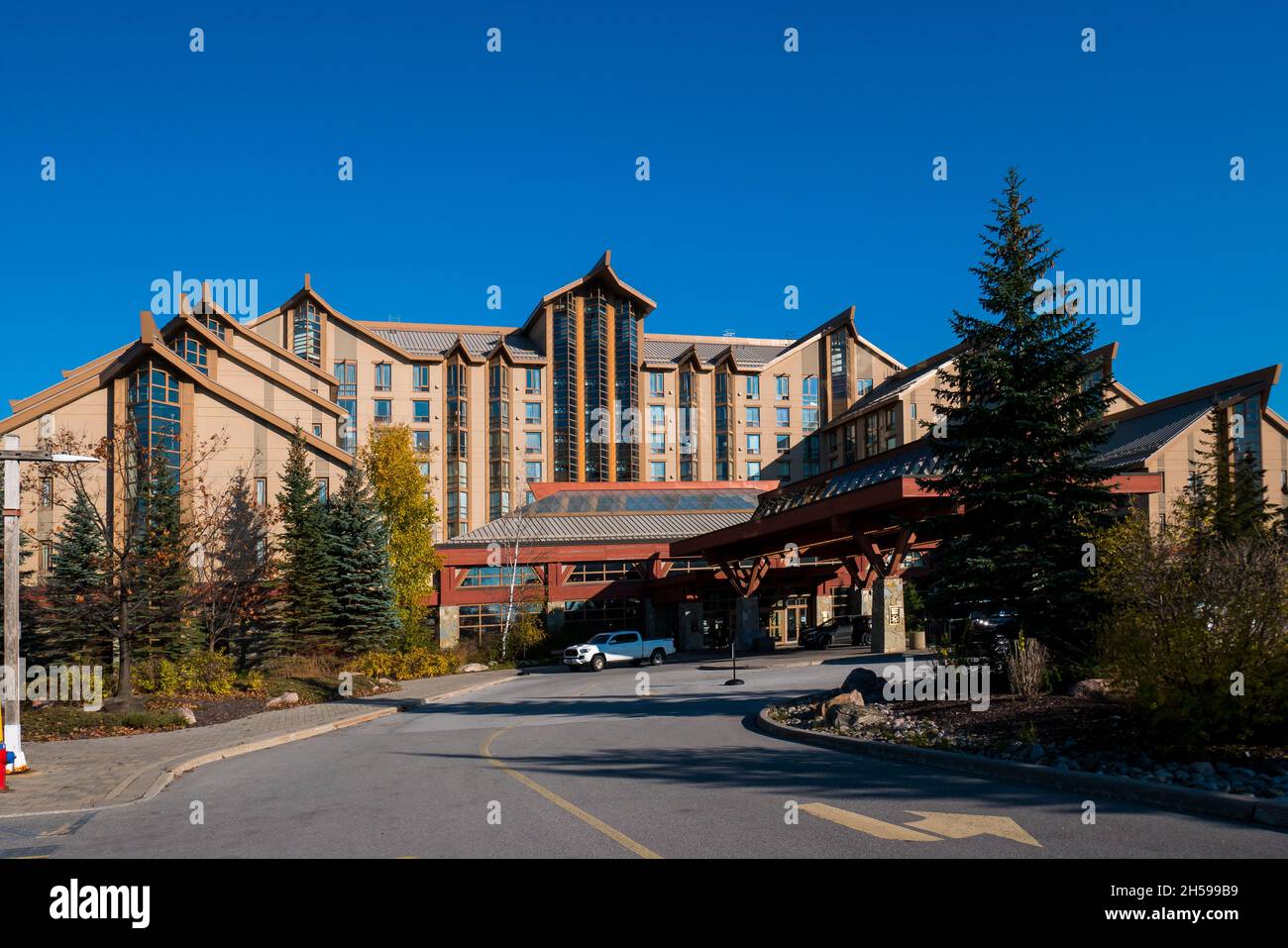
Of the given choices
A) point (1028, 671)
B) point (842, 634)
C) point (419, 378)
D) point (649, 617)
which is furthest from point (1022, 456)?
point (419, 378)

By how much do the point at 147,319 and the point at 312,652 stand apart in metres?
17.9

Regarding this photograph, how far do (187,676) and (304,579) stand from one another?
32.5 feet

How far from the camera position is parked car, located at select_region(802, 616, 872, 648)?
4562 centimetres

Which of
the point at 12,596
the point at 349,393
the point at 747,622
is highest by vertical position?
the point at 349,393

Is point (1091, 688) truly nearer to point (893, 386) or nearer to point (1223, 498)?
point (1223, 498)

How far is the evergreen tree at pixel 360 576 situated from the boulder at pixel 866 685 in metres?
23.4

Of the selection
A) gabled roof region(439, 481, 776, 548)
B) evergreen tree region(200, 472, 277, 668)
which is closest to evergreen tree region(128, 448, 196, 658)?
evergreen tree region(200, 472, 277, 668)

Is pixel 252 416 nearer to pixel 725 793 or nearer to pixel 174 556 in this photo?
pixel 174 556

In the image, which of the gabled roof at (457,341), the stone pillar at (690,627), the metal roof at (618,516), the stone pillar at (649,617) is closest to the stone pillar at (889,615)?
the stone pillar at (690,627)

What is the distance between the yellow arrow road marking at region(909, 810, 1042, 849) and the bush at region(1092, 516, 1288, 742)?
348 cm

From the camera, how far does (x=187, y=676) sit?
26922 millimetres

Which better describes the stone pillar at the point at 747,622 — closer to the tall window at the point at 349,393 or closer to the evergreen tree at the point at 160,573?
the evergreen tree at the point at 160,573
